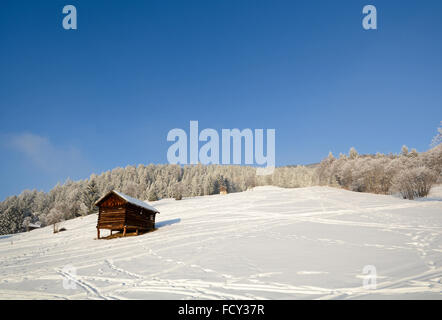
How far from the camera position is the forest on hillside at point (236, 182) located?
144 feet

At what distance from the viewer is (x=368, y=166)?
60.6 metres

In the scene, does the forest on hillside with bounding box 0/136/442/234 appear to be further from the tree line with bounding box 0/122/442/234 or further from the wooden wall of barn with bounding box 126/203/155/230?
the wooden wall of barn with bounding box 126/203/155/230

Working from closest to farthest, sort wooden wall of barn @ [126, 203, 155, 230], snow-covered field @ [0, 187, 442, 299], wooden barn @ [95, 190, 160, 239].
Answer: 1. snow-covered field @ [0, 187, 442, 299]
2. wooden barn @ [95, 190, 160, 239]
3. wooden wall of barn @ [126, 203, 155, 230]

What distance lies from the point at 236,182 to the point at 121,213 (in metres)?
113

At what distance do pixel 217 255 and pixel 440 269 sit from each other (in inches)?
327

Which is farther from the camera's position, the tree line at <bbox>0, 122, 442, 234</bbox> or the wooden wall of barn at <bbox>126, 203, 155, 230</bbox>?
the tree line at <bbox>0, 122, 442, 234</bbox>

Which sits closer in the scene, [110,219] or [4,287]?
[4,287]

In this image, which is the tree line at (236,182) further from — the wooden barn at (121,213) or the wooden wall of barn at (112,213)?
the wooden wall of barn at (112,213)

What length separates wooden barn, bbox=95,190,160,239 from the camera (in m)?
22.7

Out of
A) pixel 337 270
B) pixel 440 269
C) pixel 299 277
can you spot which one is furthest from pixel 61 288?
pixel 440 269

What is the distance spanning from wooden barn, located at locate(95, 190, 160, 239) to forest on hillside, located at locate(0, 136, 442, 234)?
31673 mm

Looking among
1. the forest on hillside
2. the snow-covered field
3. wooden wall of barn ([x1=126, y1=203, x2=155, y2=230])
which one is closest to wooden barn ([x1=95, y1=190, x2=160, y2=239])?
wooden wall of barn ([x1=126, y1=203, x2=155, y2=230])

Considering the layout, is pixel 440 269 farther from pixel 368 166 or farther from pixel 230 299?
pixel 368 166

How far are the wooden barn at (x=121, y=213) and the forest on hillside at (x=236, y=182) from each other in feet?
104
